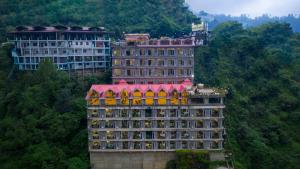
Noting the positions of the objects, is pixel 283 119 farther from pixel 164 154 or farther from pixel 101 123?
pixel 101 123

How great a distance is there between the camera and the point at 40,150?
49.2 metres

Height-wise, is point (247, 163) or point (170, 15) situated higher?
point (170, 15)

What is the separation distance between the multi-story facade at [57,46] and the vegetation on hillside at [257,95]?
737 inches

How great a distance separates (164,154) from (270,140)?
17085mm

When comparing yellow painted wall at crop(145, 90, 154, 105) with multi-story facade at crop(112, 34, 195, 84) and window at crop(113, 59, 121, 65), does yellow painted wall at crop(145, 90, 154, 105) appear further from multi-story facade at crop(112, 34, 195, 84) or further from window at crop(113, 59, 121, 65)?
window at crop(113, 59, 121, 65)

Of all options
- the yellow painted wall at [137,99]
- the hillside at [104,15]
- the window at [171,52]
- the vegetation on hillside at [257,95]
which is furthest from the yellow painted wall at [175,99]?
the hillside at [104,15]

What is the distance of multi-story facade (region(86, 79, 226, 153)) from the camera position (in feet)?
164

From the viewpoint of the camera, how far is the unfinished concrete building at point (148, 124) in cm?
4991

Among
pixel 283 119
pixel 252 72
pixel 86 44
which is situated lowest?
pixel 283 119

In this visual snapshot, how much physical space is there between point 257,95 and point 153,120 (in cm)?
2185

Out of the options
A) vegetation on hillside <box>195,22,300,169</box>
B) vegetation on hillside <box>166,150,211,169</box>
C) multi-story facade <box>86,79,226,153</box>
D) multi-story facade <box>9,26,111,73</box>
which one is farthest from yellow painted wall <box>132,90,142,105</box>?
multi-story facade <box>9,26,111,73</box>

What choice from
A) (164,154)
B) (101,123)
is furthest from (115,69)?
(164,154)

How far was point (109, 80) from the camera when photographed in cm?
6278

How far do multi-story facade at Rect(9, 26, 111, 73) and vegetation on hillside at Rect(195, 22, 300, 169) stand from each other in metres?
18.7
